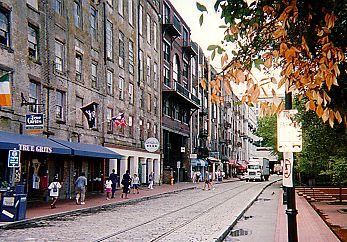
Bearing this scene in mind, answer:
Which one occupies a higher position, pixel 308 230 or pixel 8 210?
pixel 8 210

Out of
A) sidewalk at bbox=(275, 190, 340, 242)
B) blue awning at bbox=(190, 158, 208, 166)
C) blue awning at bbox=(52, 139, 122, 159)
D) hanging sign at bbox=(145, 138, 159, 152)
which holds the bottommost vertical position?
sidewalk at bbox=(275, 190, 340, 242)

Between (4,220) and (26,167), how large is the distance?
8.86 metres

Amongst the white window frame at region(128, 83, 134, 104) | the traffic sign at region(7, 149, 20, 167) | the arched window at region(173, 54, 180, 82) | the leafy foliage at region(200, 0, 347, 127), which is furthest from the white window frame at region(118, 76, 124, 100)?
the leafy foliage at region(200, 0, 347, 127)

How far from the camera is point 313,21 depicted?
573 cm

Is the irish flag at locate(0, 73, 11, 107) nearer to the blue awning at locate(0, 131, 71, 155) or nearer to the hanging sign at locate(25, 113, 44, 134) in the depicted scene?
the blue awning at locate(0, 131, 71, 155)

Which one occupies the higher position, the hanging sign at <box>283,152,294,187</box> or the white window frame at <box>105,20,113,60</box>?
the white window frame at <box>105,20,113,60</box>

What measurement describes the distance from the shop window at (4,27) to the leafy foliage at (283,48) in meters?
22.1

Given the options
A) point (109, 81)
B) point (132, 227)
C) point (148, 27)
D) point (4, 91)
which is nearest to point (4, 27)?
point (4, 91)

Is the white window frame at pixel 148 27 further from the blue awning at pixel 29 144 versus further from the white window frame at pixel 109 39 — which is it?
the blue awning at pixel 29 144

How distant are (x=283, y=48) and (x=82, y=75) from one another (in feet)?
104

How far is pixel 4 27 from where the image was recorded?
85.8 feet

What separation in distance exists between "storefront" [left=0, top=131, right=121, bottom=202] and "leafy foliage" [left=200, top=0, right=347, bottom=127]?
1793 centimetres

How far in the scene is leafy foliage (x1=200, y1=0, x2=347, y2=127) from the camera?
5273 mm

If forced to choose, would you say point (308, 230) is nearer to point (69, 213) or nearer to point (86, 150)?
point (69, 213)
